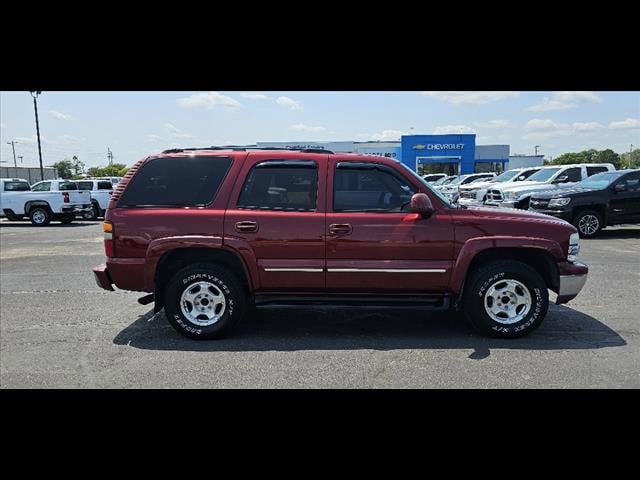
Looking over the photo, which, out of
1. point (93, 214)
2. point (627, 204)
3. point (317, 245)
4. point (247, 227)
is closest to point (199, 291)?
point (247, 227)

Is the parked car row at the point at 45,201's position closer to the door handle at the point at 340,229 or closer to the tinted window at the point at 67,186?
the tinted window at the point at 67,186

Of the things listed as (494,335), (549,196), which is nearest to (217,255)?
(494,335)

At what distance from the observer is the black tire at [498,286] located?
4504mm

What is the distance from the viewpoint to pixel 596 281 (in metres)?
6.93

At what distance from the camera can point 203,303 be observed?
4.64m

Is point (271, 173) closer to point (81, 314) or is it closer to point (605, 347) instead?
point (81, 314)

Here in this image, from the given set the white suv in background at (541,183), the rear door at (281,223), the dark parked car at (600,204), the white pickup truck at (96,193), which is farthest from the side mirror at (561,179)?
the white pickup truck at (96,193)

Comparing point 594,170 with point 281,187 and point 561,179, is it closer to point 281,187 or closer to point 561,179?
point 561,179

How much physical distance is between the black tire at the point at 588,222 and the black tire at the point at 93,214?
17.9 m

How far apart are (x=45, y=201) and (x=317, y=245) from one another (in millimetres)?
17394


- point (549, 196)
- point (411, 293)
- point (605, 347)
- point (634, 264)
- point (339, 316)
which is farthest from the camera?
point (549, 196)

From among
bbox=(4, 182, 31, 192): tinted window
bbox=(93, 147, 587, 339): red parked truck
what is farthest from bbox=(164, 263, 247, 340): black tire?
bbox=(4, 182, 31, 192): tinted window
